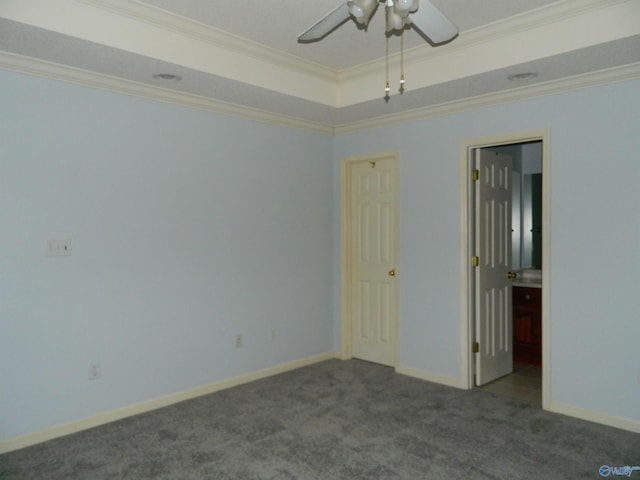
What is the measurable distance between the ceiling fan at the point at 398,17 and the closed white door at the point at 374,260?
233cm

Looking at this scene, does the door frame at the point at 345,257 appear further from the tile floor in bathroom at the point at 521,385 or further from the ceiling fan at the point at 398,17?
the ceiling fan at the point at 398,17

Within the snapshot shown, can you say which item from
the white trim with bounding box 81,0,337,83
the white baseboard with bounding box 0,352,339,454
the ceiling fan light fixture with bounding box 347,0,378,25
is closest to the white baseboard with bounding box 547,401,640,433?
the white baseboard with bounding box 0,352,339,454

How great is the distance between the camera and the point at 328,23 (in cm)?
226

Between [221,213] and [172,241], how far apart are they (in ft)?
1.66

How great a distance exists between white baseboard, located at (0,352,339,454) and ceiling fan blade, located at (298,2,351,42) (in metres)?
2.79

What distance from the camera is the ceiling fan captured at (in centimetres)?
203

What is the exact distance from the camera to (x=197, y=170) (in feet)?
12.8

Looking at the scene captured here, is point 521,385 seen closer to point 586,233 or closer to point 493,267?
point 493,267

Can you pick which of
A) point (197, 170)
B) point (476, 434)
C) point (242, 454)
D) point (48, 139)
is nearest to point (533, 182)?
point (476, 434)

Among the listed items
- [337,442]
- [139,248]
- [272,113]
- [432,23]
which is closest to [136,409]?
[139,248]

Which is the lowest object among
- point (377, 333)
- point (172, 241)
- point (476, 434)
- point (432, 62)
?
point (476, 434)

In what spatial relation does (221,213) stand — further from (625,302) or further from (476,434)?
(625,302)

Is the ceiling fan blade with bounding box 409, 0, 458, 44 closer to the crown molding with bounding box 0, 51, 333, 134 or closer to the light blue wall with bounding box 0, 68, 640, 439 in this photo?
the light blue wall with bounding box 0, 68, 640, 439

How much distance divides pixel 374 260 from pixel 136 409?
251cm
